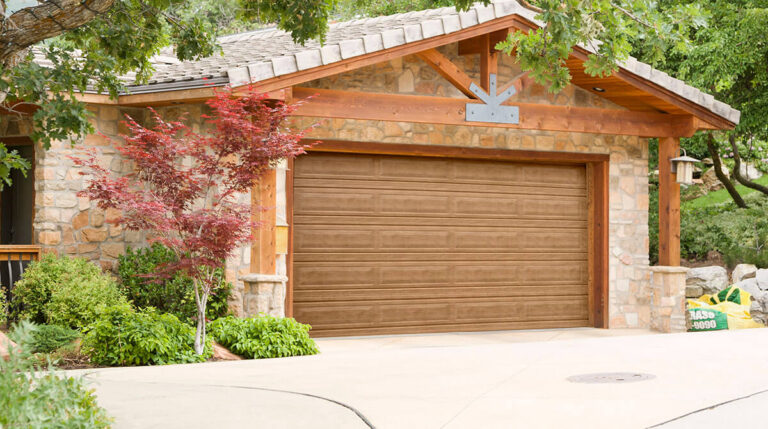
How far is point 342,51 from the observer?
367 inches

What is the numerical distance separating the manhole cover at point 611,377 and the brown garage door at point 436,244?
4770 mm

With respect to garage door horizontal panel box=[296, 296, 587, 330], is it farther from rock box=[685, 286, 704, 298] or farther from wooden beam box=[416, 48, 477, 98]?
rock box=[685, 286, 704, 298]

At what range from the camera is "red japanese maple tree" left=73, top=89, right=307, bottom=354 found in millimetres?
8016

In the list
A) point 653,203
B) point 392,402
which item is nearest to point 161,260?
point 392,402

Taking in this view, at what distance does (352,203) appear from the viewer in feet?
36.6

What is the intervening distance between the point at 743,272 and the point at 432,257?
22.1 feet

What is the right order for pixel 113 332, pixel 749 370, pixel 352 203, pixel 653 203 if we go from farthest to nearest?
pixel 653 203
pixel 352 203
pixel 113 332
pixel 749 370

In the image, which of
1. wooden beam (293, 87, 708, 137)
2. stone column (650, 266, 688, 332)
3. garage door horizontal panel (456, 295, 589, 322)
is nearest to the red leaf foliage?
wooden beam (293, 87, 708, 137)

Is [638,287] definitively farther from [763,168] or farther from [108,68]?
[763,168]

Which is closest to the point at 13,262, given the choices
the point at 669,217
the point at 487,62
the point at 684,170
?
the point at 487,62

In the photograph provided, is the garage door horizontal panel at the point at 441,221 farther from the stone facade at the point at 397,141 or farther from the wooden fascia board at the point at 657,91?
the wooden fascia board at the point at 657,91

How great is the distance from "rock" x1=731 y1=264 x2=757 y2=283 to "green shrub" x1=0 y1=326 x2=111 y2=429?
13023mm

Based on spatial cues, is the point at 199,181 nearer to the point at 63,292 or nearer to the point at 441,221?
the point at 63,292

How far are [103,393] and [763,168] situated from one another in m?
19.1
